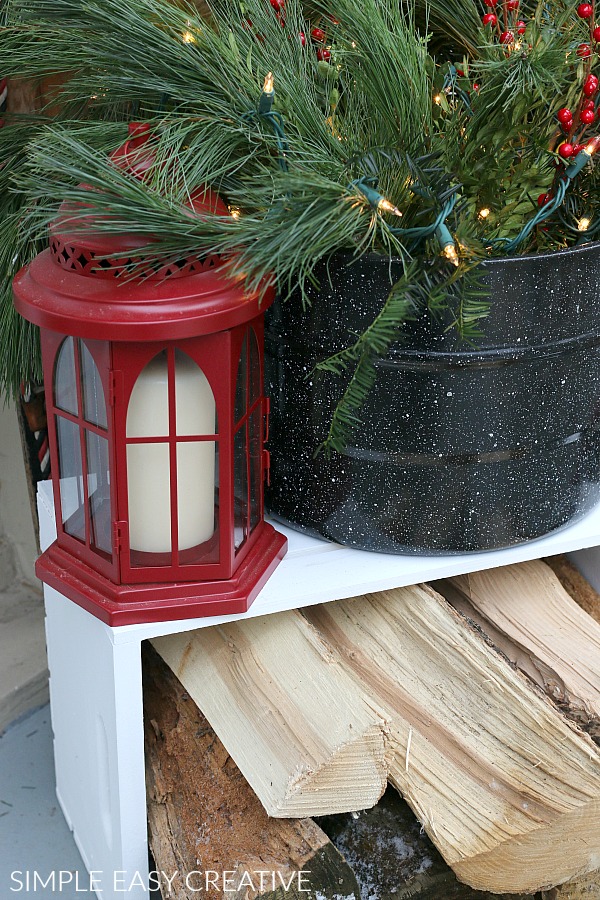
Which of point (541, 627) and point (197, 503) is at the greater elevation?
point (197, 503)

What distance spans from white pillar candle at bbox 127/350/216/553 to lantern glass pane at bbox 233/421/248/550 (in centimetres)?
3

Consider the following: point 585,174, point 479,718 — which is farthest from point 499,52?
point 479,718

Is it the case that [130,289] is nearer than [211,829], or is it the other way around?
[130,289]

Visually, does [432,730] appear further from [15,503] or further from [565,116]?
[15,503]

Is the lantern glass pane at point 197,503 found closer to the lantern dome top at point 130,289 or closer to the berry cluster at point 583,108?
the lantern dome top at point 130,289

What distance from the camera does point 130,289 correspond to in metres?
0.65

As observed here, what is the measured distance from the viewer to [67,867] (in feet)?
3.11

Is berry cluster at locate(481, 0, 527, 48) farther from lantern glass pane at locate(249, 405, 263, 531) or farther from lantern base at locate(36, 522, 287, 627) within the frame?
lantern base at locate(36, 522, 287, 627)

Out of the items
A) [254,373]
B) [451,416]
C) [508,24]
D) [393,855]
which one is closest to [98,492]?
[254,373]

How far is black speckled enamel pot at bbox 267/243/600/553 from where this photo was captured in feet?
2.28

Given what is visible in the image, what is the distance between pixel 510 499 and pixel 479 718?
7.1 inches

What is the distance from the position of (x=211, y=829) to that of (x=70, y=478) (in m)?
0.32

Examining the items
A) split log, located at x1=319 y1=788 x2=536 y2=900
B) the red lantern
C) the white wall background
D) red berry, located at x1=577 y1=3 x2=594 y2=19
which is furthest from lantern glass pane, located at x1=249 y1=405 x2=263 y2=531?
the white wall background

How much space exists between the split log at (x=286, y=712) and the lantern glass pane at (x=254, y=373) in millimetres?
194
